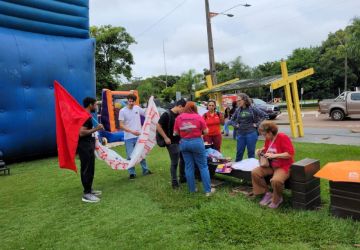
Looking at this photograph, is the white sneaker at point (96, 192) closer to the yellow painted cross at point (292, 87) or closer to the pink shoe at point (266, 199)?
the pink shoe at point (266, 199)

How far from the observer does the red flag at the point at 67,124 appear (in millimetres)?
5909

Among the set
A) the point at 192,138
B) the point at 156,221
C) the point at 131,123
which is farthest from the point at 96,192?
the point at 192,138

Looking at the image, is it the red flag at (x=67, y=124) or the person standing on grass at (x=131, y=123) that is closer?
the red flag at (x=67, y=124)

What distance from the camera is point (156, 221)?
4766 mm

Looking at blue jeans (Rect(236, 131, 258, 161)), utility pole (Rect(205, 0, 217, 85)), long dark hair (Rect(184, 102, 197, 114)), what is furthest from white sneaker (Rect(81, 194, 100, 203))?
utility pole (Rect(205, 0, 217, 85))

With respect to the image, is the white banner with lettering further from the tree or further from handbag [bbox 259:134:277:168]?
the tree

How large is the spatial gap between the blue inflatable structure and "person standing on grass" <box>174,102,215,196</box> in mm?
5900

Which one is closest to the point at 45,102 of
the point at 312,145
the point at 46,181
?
the point at 46,181

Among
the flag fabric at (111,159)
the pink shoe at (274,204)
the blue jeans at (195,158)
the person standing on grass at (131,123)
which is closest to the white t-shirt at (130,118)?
the person standing on grass at (131,123)

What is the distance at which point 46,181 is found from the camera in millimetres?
7648

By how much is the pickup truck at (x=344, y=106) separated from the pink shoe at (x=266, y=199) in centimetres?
1612

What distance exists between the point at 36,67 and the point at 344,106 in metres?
16.2

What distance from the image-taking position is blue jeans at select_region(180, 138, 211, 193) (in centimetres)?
Answer: 549

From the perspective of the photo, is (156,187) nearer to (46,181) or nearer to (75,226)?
(75,226)
